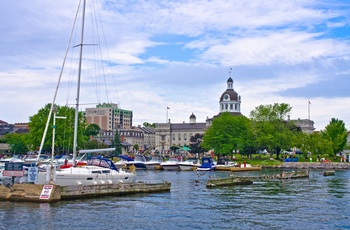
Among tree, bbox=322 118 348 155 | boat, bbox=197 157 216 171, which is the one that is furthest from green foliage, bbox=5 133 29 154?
tree, bbox=322 118 348 155

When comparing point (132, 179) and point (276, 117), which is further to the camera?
point (276, 117)

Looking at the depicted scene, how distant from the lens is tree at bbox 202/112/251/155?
5364 inches

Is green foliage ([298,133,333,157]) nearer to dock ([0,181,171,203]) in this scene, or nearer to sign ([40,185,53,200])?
dock ([0,181,171,203])

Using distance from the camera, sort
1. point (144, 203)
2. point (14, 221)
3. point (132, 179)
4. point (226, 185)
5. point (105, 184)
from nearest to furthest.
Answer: point (14, 221), point (144, 203), point (105, 184), point (132, 179), point (226, 185)

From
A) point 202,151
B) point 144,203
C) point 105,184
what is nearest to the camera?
point 144,203

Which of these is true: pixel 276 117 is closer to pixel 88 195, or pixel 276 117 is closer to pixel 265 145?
pixel 265 145

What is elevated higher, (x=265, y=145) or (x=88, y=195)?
(x=265, y=145)

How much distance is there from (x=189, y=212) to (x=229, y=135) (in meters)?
98.4

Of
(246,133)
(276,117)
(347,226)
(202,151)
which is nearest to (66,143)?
(246,133)

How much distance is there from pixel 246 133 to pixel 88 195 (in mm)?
97381

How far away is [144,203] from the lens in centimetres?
4406

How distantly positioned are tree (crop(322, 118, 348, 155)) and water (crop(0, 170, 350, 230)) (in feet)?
288

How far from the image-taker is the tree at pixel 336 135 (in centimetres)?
13712

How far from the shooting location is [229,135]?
137 meters
